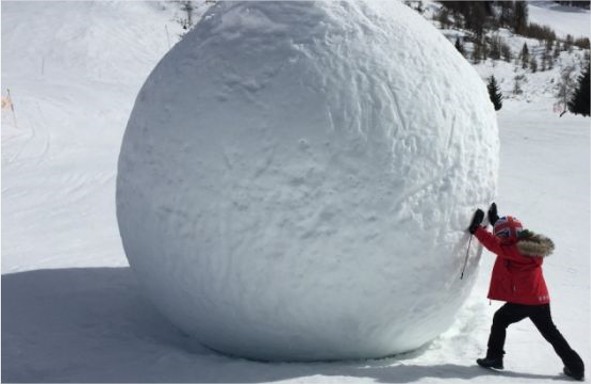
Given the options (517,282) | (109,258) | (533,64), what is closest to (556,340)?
(517,282)

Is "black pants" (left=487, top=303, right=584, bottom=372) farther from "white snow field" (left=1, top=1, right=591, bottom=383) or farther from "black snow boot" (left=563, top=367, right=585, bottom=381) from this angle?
"white snow field" (left=1, top=1, right=591, bottom=383)

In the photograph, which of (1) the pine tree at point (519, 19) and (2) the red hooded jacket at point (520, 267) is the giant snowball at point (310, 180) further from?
(1) the pine tree at point (519, 19)

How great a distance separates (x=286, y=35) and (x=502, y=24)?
38528 mm

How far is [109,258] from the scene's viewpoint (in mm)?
7496

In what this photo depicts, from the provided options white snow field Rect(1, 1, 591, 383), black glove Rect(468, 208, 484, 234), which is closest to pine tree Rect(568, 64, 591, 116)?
white snow field Rect(1, 1, 591, 383)

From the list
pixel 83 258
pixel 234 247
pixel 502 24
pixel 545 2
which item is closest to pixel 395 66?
pixel 234 247

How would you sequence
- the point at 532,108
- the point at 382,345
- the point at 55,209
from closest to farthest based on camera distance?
the point at 382,345 < the point at 55,209 < the point at 532,108

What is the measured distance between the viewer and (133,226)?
4.86 m

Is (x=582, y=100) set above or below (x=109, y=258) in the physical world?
below

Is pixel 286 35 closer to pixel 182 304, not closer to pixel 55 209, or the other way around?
pixel 182 304

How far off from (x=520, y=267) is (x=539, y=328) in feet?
1.54

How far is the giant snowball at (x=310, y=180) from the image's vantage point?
13.8ft

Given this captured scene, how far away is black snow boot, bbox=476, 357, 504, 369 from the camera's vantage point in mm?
4794

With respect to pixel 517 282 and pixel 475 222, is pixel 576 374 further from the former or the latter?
pixel 475 222
